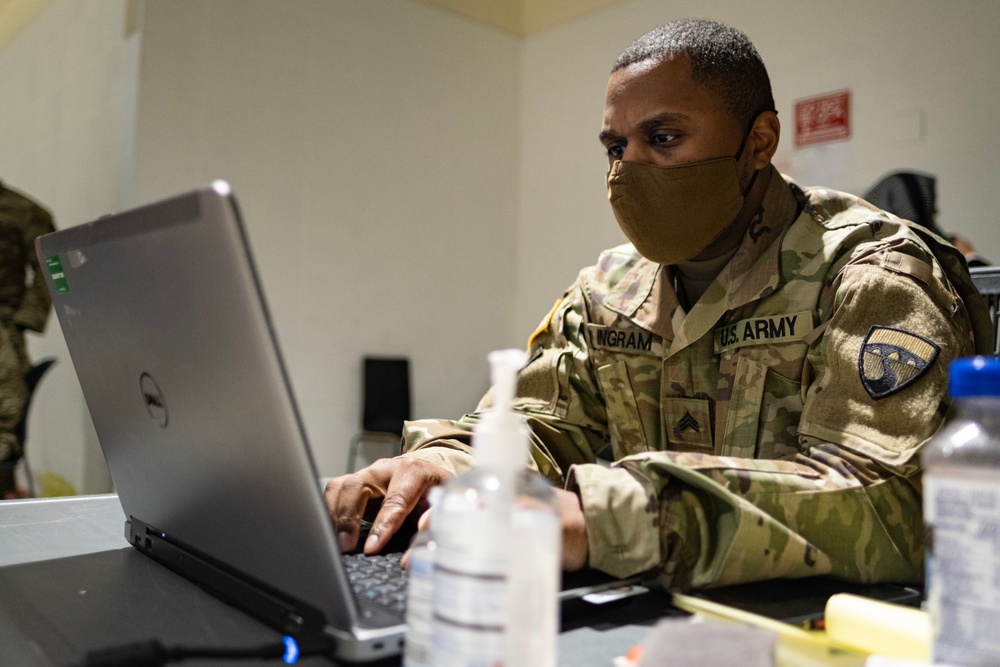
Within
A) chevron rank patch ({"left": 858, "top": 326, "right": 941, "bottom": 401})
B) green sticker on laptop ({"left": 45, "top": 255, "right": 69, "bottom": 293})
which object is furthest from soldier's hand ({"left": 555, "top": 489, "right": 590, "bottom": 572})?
green sticker on laptop ({"left": 45, "top": 255, "right": 69, "bottom": 293})

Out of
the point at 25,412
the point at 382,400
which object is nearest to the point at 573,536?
the point at 25,412

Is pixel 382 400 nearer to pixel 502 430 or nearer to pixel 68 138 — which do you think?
pixel 68 138

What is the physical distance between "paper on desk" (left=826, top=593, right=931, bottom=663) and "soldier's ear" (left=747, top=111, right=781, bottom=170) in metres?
0.88

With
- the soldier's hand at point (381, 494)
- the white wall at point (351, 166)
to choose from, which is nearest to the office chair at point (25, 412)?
the white wall at point (351, 166)

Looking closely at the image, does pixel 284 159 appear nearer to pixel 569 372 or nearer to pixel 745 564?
pixel 569 372

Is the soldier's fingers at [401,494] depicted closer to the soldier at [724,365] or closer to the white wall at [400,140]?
the soldier at [724,365]

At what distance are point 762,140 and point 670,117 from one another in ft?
0.56

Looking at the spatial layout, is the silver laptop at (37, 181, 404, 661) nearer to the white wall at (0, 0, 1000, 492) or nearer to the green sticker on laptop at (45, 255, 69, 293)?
the green sticker on laptop at (45, 255, 69, 293)

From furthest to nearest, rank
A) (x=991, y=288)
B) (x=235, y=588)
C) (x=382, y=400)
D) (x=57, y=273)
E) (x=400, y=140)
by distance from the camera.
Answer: (x=400, y=140) < (x=382, y=400) < (x=991, y=288) < (x=57, y=273) < (x=235, y=588)

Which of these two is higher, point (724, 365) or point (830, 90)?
point (830, 90)

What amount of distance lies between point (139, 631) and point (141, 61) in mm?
3397

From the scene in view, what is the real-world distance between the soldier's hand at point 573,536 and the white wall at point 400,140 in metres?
2.88

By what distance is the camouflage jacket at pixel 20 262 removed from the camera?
136 inches

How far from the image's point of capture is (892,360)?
0.85 meters
